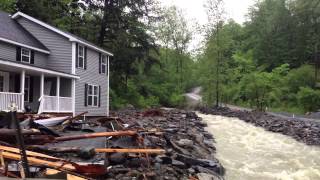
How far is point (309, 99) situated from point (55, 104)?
29913mm

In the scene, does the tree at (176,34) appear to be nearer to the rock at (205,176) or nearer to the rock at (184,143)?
the rock at (184,143)

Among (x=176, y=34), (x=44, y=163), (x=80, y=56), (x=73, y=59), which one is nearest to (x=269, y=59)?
(x=176, y=34)

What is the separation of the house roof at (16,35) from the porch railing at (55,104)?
3.07 meters

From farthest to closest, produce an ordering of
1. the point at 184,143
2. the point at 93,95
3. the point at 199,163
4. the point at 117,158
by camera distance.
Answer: the point at 93,95 < the point at 184,143 < the point at 199,163 < the point at 117,158

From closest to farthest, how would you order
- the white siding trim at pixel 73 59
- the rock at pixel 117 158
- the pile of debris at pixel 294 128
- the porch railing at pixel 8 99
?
the rock at pixel 117 158 → the porch railing at pixel 8 99 → the pile of debris at pixel 294 128 → the white siding trim at pixel 73 59

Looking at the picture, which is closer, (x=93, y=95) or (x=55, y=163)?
(x=55, y=163)

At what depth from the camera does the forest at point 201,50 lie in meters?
39.8

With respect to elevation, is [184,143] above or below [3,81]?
below

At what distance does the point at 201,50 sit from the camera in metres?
49.0

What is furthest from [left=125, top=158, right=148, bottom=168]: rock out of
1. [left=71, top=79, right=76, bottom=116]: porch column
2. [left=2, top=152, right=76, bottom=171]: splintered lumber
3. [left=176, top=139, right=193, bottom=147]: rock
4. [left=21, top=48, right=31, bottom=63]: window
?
[left=71, top=79, right=76, bottom=116]: porch column

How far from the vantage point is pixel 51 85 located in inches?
952

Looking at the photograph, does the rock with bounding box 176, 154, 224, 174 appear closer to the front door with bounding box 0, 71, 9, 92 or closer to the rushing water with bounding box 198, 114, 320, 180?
the rushing water with bounding box 198, 114, 320, 180

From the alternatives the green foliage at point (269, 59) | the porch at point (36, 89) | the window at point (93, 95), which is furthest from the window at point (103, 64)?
the green foliage at point (269, 59)

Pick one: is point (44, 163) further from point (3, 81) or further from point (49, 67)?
point (49, 67)
